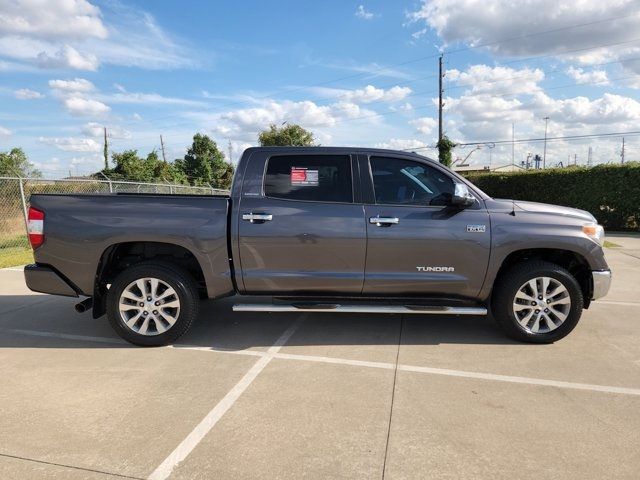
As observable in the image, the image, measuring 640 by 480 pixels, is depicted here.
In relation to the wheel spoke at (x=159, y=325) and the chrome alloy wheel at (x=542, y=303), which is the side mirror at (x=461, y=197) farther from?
the wheel spoke at (x=159, y=325)

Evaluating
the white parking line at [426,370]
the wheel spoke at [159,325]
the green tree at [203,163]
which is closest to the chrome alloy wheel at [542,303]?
the white parking line at [426,370]

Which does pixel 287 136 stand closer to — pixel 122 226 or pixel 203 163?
pixel 203 163

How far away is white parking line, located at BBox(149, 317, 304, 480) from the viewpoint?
2709 millimetres

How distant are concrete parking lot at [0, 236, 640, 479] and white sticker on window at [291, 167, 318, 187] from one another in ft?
5.18

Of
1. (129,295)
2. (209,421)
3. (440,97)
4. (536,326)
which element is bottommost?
(209,421)

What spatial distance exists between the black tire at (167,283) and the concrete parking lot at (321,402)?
13 cm

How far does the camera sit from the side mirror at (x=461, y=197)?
4434mm

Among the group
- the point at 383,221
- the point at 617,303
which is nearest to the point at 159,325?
Answer: the point at 383,221

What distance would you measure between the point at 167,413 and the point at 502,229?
3.34 metres

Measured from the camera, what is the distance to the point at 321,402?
11.4ft

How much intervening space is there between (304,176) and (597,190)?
50.8ft

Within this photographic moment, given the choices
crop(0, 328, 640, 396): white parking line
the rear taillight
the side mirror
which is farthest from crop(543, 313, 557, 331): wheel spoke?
the rear taillight

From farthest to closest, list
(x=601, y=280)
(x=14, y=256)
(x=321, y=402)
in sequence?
1. (x=14, y=256)
2. (x=601, y=280)
3. (x=321, y=402)

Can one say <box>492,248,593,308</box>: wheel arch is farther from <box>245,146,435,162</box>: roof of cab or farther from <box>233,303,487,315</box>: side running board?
<box>245,146,435,162</box>: roof of cab
